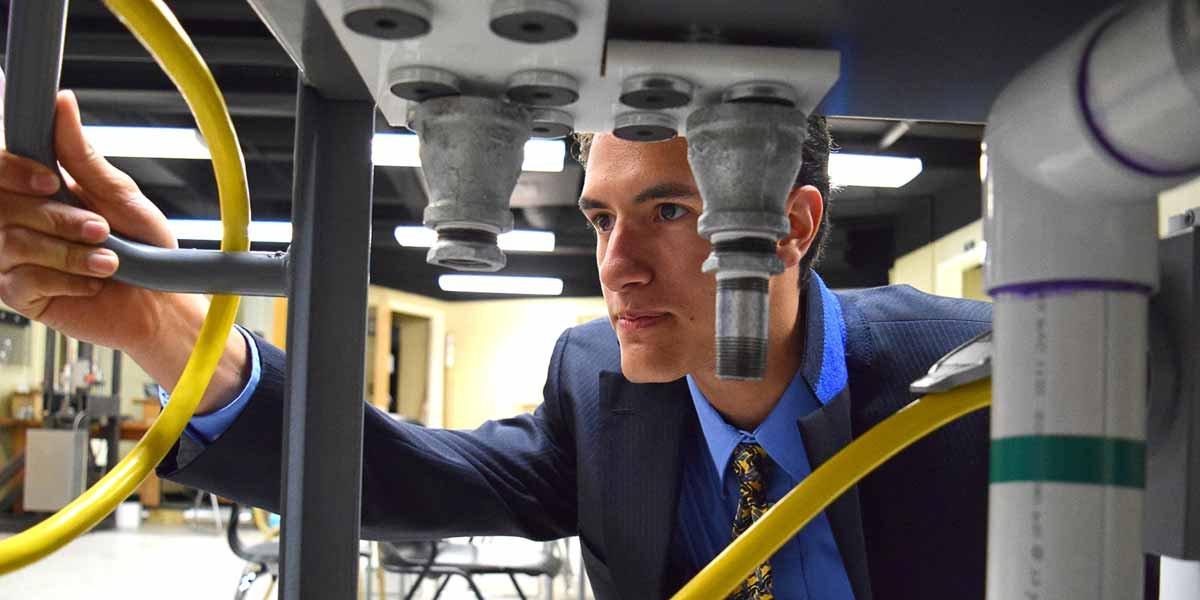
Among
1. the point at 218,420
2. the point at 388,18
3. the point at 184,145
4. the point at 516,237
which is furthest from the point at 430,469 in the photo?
the point at 516,237

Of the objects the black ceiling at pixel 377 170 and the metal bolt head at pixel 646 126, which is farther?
the black ceiling at pixel 377 170

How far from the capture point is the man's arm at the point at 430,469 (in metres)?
0.79

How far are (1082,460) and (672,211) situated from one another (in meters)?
0.70

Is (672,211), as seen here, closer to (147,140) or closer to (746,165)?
(746,165)

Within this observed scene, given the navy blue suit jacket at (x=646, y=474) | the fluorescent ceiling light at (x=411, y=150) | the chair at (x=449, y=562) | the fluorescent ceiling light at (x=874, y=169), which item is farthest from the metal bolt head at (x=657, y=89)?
the fluorescent ceiling light at (x=874, y=169)

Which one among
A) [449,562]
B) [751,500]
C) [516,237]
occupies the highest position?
[516,237]

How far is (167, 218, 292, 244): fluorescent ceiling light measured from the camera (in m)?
7.91

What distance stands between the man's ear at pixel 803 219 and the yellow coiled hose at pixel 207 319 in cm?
63

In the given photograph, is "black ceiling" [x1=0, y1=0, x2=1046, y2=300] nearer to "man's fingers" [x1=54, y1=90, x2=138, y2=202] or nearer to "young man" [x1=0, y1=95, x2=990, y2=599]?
"young man" [x1=0, y1=95, x2=990, y2=599]

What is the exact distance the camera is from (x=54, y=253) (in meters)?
0.58

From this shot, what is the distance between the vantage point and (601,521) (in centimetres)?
118

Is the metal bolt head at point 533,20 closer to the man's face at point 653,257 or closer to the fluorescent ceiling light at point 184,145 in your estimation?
the man's face at point 653,257

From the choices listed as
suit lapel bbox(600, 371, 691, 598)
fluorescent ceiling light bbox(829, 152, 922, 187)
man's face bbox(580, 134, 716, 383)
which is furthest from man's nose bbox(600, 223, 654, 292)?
fluorescent ceiling light bbox(829, 152, 922, 187)

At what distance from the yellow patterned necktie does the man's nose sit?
0.30m
